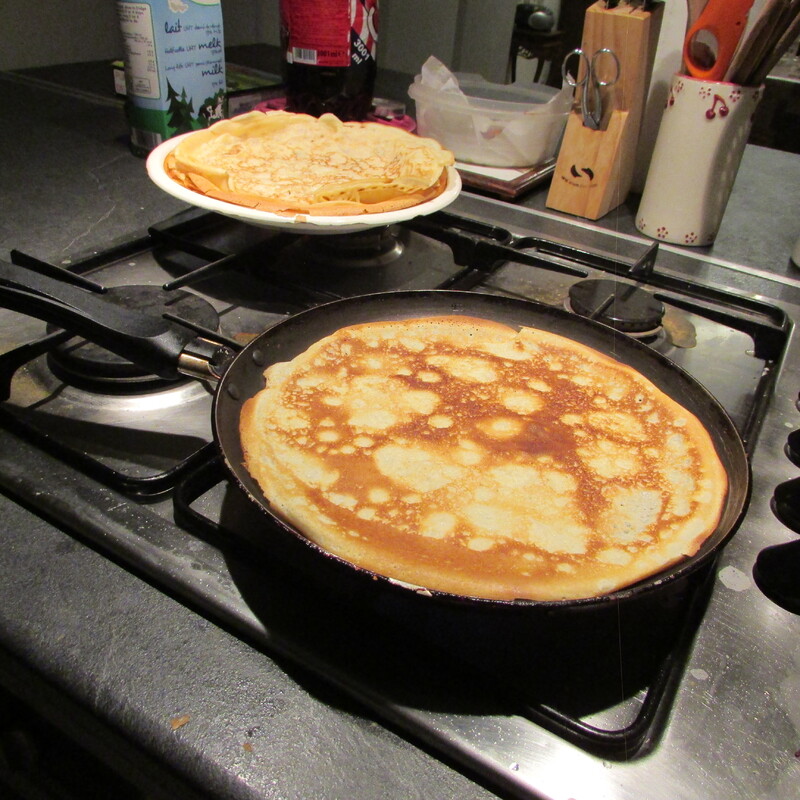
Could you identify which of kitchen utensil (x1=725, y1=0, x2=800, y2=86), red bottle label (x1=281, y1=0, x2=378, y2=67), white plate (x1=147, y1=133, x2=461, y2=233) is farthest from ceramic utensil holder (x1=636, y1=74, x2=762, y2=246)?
red bottle label (x1=281, y1=0, x2=378, y2=67)

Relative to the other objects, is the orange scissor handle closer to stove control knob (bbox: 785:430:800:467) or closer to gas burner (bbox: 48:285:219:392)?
stove control knob (bbox: 785:430:800:467)

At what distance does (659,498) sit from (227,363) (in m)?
0.37

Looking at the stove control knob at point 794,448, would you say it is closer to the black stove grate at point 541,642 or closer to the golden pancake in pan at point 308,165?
the black stove grate at point 541,642

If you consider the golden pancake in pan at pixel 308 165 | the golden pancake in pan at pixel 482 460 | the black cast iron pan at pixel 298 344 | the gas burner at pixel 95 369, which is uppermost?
the golden pancake in pan at pixel 308 165

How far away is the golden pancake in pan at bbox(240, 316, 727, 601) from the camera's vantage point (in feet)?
1.56

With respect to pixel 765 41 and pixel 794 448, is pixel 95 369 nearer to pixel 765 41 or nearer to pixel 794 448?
pixel 794 448

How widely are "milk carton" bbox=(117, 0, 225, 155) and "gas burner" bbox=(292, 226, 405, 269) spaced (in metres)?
0.40

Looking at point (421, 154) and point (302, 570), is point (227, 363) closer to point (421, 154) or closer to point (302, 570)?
point (302, 570)

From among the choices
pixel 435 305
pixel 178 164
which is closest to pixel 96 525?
pixel 435 305

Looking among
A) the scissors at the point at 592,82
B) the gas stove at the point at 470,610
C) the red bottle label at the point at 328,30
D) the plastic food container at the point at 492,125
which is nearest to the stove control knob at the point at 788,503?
the gas stove at the point at 470,610

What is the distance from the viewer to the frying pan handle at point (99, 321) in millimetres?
567

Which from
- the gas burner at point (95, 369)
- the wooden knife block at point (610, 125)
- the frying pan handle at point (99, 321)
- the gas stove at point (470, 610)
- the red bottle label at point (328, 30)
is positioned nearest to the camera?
the gas stove at point (470, 610)

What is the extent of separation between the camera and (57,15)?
6.31 feet

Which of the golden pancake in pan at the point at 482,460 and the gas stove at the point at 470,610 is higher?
the golden pancake in pan at the point at 482,460
